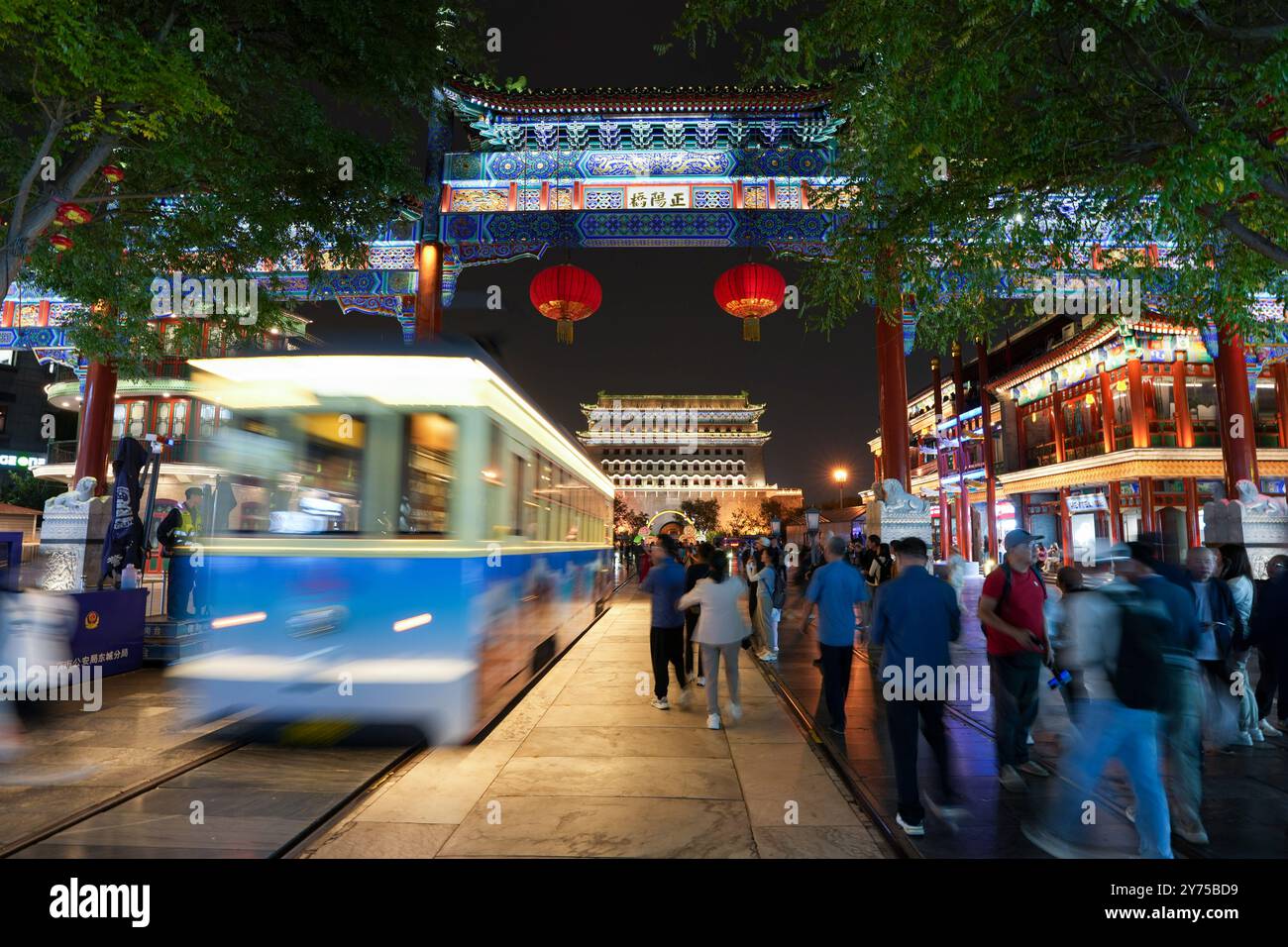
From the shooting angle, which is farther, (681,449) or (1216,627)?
(681,449)

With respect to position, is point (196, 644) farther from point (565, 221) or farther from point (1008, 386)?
point (1008, 386)

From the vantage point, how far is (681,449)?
9231 cm

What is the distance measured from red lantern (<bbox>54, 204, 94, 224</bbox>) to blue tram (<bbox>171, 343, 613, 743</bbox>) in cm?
424

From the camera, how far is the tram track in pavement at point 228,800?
395cm

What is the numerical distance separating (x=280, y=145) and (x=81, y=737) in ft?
23.9

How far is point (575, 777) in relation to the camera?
518 cm

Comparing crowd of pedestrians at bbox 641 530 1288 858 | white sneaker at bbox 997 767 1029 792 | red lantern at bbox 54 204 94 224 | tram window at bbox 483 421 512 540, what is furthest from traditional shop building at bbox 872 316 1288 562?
red lantern at bbox 54 204 94 224

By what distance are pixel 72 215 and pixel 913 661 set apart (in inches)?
411

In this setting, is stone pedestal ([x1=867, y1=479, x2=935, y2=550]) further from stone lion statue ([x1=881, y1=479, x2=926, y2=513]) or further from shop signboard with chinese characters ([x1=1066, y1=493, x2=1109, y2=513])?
shop signboard with chinese characters ([x1=1066, y1=493, x2=1109, y2=513])

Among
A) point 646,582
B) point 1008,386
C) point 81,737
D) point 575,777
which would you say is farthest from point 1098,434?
point 81,737

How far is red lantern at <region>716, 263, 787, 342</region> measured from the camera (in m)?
14.2

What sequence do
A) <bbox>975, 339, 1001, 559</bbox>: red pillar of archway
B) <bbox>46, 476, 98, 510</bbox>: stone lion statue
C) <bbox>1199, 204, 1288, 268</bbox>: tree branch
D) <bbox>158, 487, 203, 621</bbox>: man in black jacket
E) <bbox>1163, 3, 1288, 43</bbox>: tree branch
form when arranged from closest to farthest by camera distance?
<bbox>1163, 3, 1288, 43</bbox>: tree branch, <bbox>1199, 204, 1288, 268</bbox>: tree branch, <bbox>158, 487, 203, 621</bbox>: man in black jacket, <bbox>46, 476, 98, 510</bbox>: stone lion statue, <bbox>975, 339, 1001, 559</bbox>: red pillar of archway

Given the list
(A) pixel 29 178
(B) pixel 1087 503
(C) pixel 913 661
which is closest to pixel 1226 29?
(C) pixel 913 661

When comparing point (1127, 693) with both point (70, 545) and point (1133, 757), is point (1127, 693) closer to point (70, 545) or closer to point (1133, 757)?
point (1133, 757)
